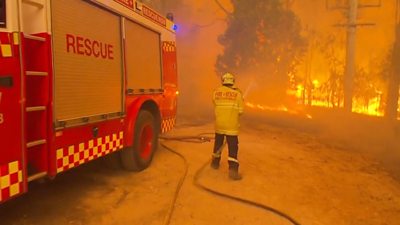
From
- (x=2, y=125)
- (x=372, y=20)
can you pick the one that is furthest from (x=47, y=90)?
(x=372, y=20)

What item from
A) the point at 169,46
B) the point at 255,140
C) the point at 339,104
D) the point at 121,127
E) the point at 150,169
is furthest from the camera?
the point at 339,104

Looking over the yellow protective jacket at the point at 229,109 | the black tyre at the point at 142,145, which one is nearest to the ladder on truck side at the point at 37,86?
the black tyre at the point at 142,145

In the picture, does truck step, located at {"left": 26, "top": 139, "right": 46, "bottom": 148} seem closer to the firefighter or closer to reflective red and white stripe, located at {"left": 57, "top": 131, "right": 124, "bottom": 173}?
reflective red and white stripe, located at {"left": 57, "top": 131, "right": 124, "bottom": 173}

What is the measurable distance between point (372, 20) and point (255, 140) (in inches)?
1098

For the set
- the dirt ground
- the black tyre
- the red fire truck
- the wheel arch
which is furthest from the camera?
the black tyre

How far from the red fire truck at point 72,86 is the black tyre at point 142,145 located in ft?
0.06

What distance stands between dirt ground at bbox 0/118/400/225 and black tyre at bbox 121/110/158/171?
18 centimetres

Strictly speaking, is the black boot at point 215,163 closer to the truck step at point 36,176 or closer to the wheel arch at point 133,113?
the wheel arch at point 133,113

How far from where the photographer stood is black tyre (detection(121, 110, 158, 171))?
5801mm

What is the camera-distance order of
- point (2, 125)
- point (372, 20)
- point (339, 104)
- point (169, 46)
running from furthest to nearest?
point (372, 20) < point (339, 104) < point (169, 46) < point (2, 125)

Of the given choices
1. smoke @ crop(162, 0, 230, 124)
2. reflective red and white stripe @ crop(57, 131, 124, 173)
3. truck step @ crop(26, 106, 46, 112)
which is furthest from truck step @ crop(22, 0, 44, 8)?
smoke @ crop(162, 0, 230, 124)

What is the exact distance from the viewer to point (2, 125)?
3.00 meters

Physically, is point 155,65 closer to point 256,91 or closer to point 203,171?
point 203,171

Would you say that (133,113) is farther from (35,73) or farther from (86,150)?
(35,73)
